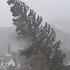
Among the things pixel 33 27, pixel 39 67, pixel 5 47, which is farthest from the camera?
pixel 5 47

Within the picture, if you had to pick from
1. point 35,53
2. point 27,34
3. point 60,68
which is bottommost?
point 60,68

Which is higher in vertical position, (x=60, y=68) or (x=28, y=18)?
(x=28, y=18)

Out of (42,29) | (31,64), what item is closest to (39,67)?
(31,64)

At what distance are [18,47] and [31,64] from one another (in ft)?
3.82

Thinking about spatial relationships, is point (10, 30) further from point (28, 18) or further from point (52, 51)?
point (52, 51)

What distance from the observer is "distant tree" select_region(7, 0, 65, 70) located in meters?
9.77

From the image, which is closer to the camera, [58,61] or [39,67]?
[39,67]

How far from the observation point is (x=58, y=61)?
10055mm

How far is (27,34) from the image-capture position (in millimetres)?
9844

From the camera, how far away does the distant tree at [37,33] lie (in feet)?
32.1

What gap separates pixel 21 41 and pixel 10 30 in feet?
3.06

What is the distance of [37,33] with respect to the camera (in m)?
10.2

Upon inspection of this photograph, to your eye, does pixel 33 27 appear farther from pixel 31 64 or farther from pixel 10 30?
pixel 31 64

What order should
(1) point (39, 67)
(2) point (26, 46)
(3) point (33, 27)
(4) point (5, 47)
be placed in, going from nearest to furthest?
(1) point (39, 67), (2) point (26, 46), (3) point (33, 27), (4) point (5, 47)
